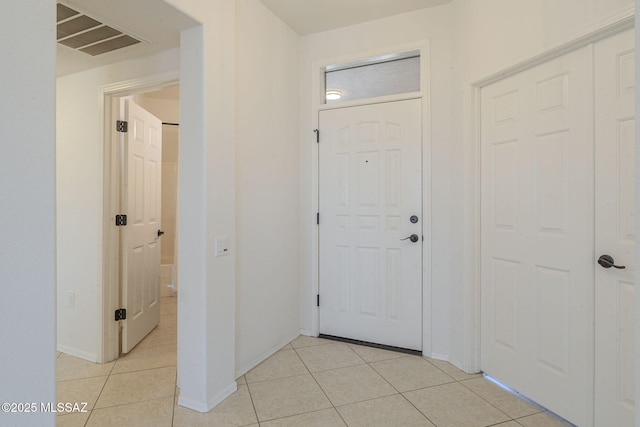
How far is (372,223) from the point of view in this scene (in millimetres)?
2801

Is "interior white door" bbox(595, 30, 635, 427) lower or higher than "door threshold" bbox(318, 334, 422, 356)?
higher

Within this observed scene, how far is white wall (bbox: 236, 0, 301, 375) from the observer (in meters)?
2.34

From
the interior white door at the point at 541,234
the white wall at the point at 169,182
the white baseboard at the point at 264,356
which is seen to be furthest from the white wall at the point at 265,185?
the white wall at the point at 169,182

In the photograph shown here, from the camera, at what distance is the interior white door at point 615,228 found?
1.52 meters

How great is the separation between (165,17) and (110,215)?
153 cm

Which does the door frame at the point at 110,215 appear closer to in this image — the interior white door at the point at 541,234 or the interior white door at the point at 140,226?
the interior white door at the point at 140,226

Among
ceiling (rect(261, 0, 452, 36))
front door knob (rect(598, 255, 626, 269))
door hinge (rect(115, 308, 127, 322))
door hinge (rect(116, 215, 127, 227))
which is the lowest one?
door hinge (rect(115, 308, 127, 322))

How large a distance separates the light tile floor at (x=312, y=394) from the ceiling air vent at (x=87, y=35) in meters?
2.26

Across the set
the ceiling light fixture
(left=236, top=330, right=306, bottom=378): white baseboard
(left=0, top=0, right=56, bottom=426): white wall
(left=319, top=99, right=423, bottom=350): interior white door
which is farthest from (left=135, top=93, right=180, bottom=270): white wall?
(left=0, top=0, right=56, bottom=426): white wall

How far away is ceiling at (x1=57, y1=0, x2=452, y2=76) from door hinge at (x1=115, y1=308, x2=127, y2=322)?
192 centimetres

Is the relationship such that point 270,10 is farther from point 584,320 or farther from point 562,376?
point 562,376

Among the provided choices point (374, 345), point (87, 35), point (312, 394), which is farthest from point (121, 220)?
point (374, 345)

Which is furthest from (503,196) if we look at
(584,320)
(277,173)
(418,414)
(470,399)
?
(277,173)

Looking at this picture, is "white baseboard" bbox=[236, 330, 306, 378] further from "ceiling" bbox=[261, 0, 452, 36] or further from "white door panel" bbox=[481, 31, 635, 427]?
"ceiling" bbox=[261, 0, 452, 36]
